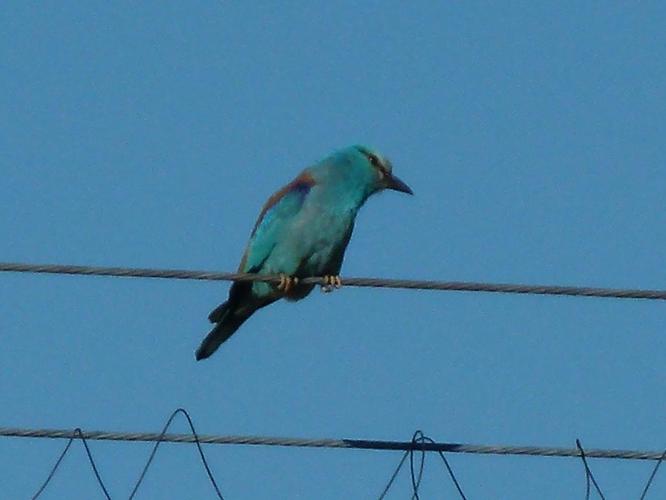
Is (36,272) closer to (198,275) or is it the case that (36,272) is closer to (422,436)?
(198,275)

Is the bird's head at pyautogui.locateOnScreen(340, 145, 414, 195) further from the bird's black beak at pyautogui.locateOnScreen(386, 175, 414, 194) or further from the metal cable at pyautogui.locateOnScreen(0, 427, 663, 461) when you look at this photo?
the metal cable at pyautogui.locateOnScreen(0, 427, 663, 461)

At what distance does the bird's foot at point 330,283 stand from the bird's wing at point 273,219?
43 centimetres

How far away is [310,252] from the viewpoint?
8.38 metres

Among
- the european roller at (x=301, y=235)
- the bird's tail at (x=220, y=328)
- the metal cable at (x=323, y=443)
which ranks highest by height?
the european roller at (x=301, y=235)

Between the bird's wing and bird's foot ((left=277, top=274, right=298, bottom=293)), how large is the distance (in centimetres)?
27

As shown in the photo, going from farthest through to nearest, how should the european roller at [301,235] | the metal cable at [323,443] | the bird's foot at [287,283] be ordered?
1. the european roller at [301,235]
2. the bird's foot at [287,283]
3. the metal cable at [323,443]

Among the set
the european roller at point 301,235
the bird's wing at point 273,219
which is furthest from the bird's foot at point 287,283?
the bird's wing at point 273,219

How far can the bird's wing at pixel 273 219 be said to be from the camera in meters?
8.59

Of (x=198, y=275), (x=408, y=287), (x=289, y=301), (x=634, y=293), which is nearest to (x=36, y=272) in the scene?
(x=198, y=275)

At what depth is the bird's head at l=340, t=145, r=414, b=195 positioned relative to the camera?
8891mm

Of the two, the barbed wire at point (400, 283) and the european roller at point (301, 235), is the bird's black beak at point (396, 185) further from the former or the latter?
the barbed wire at point (400, 283)

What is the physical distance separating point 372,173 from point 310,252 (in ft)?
2.38

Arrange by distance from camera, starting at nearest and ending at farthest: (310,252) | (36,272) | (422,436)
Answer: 1. (36,272)
2. (422,436)
3. (310,252)

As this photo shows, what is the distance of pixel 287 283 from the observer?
8.30m
